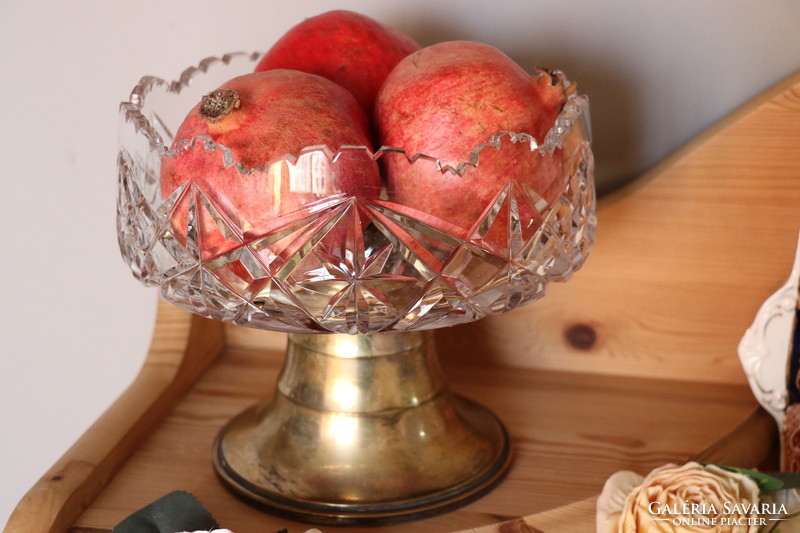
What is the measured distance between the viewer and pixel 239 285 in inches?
17.6

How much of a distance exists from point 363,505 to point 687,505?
191 millimetres

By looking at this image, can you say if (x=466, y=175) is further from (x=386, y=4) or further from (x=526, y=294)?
(x=386, y=4)

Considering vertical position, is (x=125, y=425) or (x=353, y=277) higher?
(x=353, y=277)

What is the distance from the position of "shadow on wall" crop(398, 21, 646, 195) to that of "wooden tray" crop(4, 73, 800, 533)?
0.03 m

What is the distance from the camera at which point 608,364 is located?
696mm

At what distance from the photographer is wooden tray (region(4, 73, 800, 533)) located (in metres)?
0.57

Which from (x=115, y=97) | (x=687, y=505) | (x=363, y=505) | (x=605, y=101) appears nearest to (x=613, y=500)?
(x=687, y=505)

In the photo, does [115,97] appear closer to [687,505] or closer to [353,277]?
[353,277]

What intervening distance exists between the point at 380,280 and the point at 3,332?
1.89 feet

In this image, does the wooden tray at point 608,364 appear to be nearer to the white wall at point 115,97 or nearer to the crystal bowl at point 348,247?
the white wall at point 115,97

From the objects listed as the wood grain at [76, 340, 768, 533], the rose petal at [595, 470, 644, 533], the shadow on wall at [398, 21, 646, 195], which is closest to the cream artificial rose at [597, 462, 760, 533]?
the rose petal at [595, 470, 644, 533]

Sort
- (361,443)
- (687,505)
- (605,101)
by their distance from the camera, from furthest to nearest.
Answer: (605,101) < (361,443) < (687,505)

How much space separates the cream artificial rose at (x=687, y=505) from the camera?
417mm

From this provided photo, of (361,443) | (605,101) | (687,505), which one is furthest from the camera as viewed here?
(605,101)
